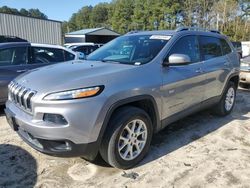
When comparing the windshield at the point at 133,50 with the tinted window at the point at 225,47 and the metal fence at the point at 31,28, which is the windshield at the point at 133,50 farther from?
the metal fence at the point at 31,28

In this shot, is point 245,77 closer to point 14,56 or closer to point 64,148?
point 14,56

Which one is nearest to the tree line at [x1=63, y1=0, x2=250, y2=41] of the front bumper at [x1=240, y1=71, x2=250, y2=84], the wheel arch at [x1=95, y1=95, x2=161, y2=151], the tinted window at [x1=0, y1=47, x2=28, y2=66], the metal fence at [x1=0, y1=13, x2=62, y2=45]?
the metal fence at [x1=0, y1=13, x2=62, y2=45]

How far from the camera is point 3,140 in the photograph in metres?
4.51

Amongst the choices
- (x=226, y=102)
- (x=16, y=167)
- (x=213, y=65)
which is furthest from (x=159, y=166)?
(x=226, y=102)

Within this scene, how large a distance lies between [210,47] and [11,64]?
411 centimetres

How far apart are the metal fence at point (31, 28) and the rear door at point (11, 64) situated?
549 inches

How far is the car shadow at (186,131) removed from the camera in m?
4.20

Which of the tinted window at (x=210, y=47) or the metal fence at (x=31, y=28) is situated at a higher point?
the metal fence at (x=31, y=28)

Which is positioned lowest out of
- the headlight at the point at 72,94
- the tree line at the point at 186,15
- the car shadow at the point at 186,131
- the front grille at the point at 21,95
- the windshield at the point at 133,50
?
the car shadow at the point at 186,131

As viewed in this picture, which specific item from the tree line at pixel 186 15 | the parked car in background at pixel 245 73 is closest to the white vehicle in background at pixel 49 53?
the parked car in background at pixel 245 73

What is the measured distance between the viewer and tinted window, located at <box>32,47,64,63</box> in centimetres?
637

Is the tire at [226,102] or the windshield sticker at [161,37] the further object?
the tire at [226,102]

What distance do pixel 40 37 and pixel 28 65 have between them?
51.2 ft

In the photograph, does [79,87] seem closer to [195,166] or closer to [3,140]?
[195,166]
